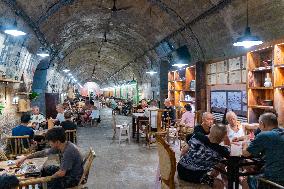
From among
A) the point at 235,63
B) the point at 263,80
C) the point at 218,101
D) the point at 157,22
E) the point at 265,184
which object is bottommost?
the point at 265,184

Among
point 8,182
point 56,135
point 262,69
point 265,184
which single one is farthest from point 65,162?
point 262,69

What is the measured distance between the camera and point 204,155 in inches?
160

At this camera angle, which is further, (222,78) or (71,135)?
(222,78)

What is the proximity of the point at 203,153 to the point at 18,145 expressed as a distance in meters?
4.07

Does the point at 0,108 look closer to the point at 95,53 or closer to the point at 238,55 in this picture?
the point at 238,55

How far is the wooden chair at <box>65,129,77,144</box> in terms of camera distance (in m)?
7.61

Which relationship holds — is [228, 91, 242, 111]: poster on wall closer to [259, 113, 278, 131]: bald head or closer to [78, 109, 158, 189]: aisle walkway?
[78, 109, 158, 189]: aisle walkway

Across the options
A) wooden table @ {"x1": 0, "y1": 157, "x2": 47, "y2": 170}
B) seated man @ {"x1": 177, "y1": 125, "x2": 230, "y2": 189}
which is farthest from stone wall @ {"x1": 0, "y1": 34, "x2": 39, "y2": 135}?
seated man @ {"x1": 177, "y1": 125, "x2": 230, "y2": 189}

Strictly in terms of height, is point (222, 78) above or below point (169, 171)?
above

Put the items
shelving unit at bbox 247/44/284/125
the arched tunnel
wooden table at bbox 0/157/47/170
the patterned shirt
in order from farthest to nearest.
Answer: the arched tunnel < shelving unit at bbox 247/44/284/125 < wooden table at bbox 0/157/47/170 < the patterned shirt

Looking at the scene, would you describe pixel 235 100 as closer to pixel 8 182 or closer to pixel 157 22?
pixel 157 22

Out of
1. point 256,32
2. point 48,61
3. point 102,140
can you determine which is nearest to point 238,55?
point 256,32

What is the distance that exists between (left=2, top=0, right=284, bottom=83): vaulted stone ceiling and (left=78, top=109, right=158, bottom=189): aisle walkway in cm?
380

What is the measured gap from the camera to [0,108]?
795cm
